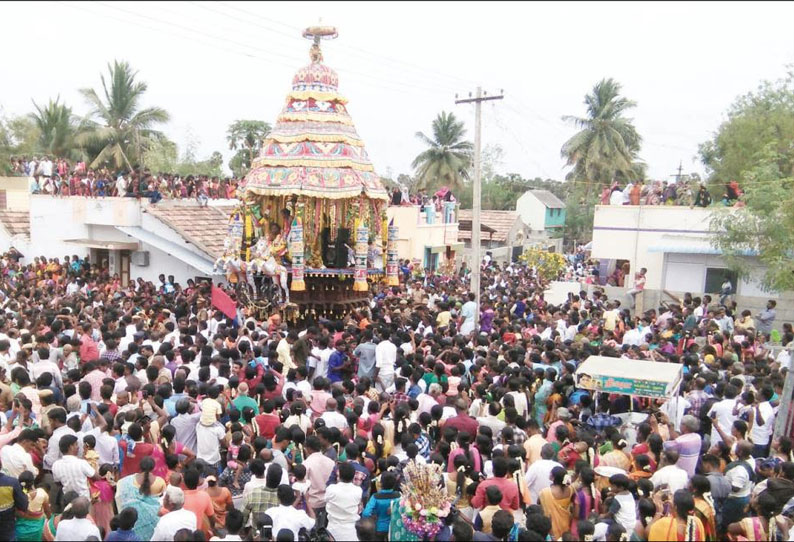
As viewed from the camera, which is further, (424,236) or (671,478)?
(424,236)

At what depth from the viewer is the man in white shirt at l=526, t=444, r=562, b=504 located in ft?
20.4

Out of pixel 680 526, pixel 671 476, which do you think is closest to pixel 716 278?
pixel 671 476

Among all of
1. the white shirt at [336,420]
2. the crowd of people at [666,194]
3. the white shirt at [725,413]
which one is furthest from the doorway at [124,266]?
the white shirt at [725,413]

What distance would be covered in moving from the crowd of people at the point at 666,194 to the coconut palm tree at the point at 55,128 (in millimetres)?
23778

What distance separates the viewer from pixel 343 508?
228 inches

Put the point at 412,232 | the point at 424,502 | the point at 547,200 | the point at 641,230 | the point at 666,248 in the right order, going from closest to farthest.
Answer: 1. the point at 424,502
2. the point at 666,248
3. the point at 641,230
4. the point at 412,232
5. the point at 547,200

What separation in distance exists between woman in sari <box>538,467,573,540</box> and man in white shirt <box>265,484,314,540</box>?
1.91 m

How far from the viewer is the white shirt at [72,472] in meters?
6.03

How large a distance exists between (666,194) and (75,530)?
1759 centimetres

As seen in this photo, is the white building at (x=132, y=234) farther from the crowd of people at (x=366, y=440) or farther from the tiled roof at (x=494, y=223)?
the tiled roof at (x=494, y=223)

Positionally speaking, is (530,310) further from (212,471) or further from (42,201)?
(42,201)

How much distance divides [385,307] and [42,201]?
11.3 metres

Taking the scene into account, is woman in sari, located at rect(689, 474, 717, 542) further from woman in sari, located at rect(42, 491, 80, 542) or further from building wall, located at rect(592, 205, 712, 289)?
building wall, located at rect(592, 205, 712, 289)

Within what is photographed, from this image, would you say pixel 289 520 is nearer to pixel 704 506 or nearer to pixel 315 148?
pixel 704 506
